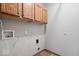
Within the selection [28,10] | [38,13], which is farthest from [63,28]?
[28,10]

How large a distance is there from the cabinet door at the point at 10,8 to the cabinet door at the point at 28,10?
242 mm

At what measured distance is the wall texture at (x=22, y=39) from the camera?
194cm

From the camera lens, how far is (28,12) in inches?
A: 82.4

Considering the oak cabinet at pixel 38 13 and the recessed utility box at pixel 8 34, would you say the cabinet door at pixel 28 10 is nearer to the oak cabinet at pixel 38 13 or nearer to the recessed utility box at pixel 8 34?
the oak cabinet at pixel 38 13

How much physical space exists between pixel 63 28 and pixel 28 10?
2.97 ft

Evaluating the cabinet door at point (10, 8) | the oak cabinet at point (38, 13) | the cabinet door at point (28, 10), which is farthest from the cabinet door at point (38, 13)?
the cabinet door at point (10, 8)

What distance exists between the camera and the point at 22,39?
7.61 feet

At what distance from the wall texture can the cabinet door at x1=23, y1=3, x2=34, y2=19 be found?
260 mm

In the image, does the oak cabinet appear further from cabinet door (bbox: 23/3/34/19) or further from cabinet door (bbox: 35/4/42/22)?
cabinet door (bbox: 23/3/34/19)

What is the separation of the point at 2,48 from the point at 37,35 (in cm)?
85

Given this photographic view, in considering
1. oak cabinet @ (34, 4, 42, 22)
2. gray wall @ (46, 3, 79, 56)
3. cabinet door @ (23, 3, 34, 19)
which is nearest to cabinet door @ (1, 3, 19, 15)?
cabinet door @ (23, 3, 34, 19)

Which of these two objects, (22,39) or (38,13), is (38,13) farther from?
(22,39)

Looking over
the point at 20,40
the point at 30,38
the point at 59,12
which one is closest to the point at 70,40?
the point at 59,12

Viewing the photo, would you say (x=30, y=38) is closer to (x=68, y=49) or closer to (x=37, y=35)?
(x=37, y=35)
